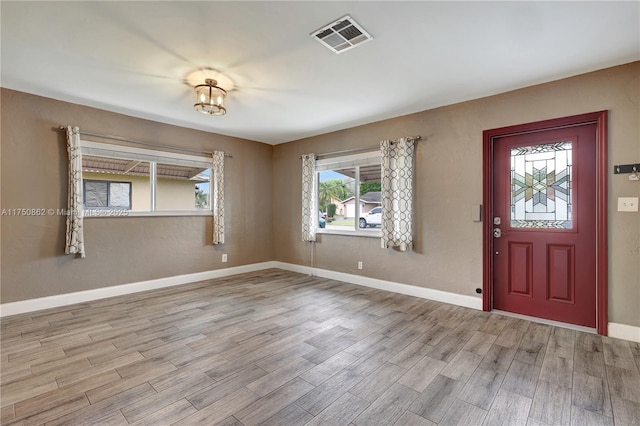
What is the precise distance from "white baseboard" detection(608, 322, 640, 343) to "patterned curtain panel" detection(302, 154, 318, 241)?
395 centimetres

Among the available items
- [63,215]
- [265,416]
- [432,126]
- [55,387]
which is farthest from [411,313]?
[63,215]

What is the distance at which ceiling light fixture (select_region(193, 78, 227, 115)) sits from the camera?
10.2ft

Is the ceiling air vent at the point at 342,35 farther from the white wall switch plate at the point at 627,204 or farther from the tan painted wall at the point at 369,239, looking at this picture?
the white wall switch plate at the point at 627,204

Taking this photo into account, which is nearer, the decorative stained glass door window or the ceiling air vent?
the ceiling air vent

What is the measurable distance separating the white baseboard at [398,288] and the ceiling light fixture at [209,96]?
3.24m

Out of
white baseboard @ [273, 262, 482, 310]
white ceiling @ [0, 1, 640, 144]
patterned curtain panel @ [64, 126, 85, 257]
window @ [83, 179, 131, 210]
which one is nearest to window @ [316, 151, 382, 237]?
white baseboard @ [273, 262, 482, 310]

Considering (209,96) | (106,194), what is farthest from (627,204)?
(106,194)

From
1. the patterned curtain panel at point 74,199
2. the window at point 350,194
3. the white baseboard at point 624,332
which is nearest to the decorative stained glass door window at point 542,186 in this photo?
the white baseboard at point 624,332

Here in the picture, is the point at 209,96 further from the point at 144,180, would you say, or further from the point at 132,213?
the point at 132,213

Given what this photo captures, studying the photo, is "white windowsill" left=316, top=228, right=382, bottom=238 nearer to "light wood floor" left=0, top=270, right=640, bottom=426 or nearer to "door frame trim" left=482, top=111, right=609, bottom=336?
"light wood floor" left=0, top=270, right=640, bottom=426

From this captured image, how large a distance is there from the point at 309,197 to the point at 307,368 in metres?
3.49

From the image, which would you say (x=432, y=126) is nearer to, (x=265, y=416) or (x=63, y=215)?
(x=265, y=416)

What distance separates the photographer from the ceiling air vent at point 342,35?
7.23 feet

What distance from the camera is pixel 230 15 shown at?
6.95 feet
